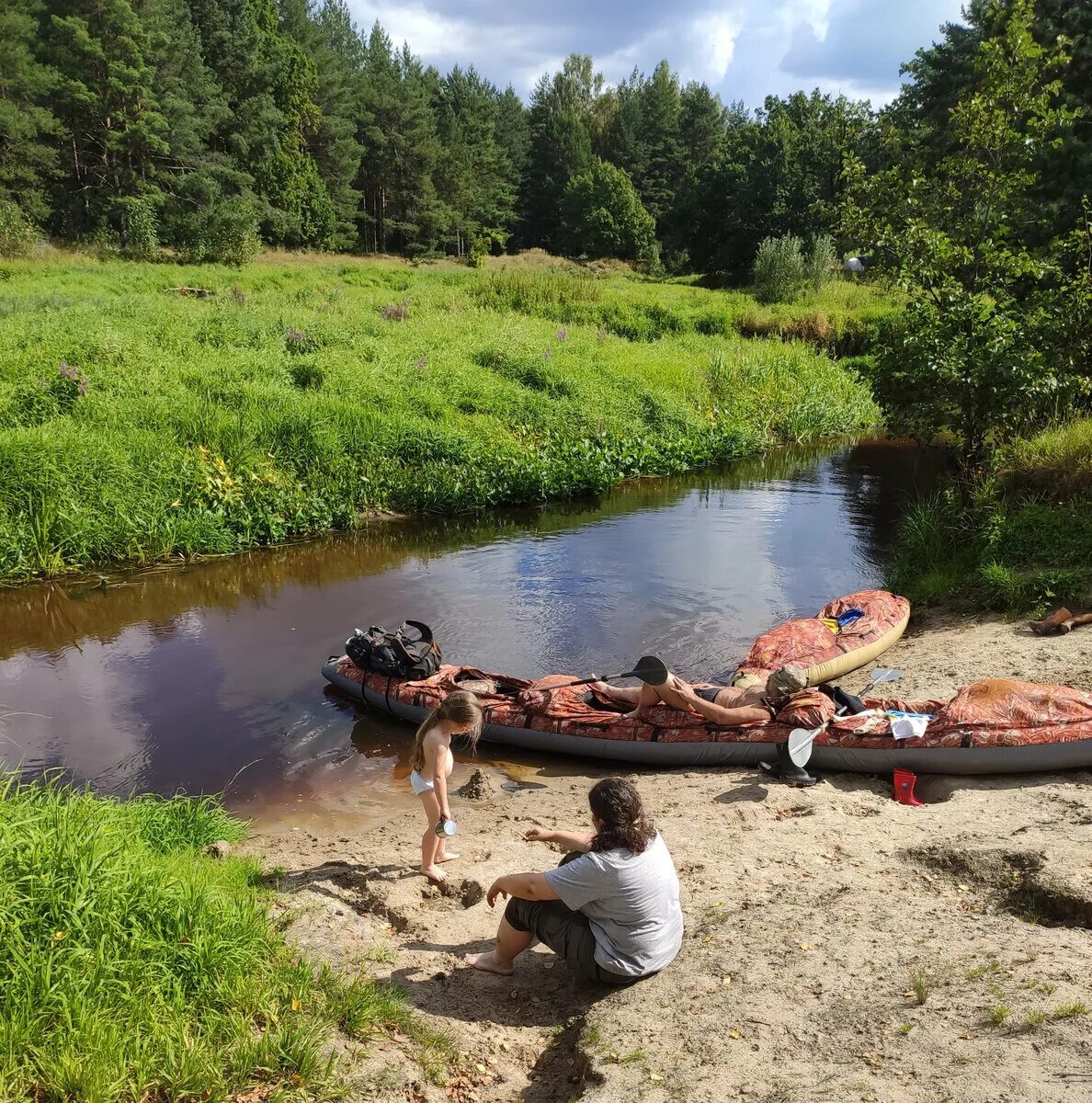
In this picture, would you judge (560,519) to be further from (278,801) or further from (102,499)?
(278,801)

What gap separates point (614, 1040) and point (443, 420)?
1292 cm

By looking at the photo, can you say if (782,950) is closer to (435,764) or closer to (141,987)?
(435,764)

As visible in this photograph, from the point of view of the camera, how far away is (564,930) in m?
4.28

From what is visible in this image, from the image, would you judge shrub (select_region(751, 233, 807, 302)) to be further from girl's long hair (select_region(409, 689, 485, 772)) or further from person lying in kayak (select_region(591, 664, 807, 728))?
girl's long hair (select_region(409, 689, 485, 772))

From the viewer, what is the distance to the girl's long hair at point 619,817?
4.07 m

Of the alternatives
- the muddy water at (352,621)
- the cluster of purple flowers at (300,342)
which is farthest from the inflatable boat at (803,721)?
the cluster of purple flowers at (300,342)

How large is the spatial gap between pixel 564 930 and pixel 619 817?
678mm

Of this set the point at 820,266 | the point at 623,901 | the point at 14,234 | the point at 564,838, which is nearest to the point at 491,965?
the point at 564,838

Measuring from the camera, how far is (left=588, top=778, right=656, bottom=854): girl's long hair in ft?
13.3

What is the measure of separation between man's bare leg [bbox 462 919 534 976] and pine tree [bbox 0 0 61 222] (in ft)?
131

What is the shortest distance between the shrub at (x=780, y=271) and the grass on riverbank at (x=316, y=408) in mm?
7462

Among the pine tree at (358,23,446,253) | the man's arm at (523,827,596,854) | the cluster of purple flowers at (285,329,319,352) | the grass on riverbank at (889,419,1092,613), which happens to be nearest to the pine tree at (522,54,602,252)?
the pine tree at (358,23,446,253)

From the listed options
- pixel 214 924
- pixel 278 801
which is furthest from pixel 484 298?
pixel 214 924

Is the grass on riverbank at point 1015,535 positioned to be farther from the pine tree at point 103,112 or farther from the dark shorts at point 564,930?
the pine tree at point 103,112
